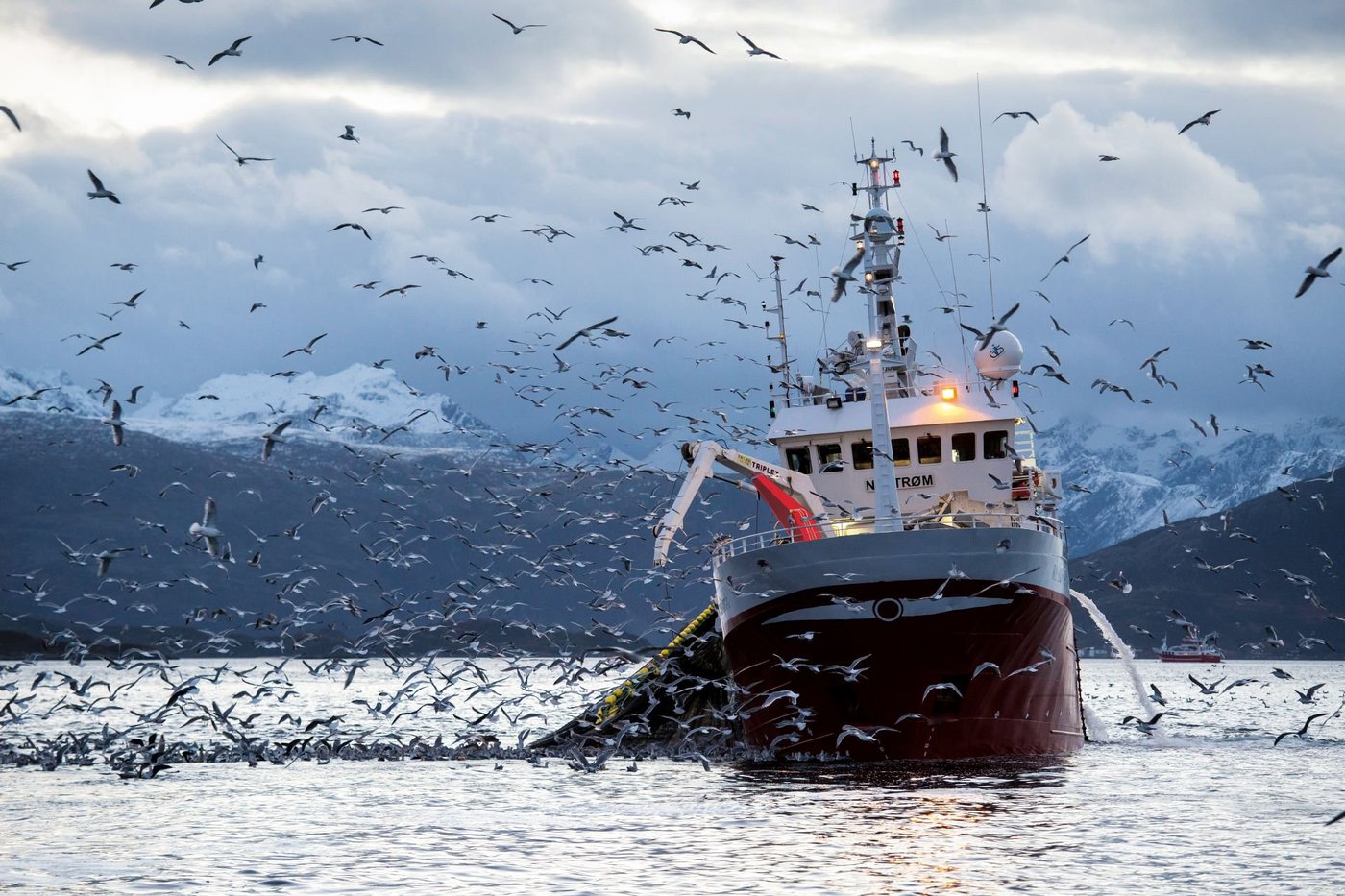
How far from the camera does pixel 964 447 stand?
53094mm

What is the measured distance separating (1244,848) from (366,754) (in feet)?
124

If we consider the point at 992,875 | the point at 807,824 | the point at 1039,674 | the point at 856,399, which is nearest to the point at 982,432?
the point at 856,399

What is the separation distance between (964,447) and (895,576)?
10.5 metres

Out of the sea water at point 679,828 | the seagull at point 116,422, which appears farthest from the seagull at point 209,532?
the sea water at point 679,828

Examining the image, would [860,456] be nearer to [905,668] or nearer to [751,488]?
[751,488]

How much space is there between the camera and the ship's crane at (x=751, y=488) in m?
49.1

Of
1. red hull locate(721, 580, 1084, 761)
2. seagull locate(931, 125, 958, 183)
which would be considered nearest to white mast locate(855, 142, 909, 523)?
red hull locate(721, 580, 1084, 761)

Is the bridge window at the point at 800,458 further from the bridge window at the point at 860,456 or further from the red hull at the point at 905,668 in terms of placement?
the red hull at the point at 905,668

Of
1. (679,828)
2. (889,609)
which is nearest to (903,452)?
(889,609)

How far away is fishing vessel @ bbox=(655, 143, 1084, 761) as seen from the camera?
144 ft

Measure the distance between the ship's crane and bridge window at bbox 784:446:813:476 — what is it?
87 centimetres

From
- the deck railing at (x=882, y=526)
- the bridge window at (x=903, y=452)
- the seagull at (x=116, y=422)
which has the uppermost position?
the bridge window at (x=903, y=452)

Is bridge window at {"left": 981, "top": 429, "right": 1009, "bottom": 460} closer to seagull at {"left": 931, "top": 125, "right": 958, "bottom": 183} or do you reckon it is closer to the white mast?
the white mast

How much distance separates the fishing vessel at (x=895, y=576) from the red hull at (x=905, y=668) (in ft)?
0.19
